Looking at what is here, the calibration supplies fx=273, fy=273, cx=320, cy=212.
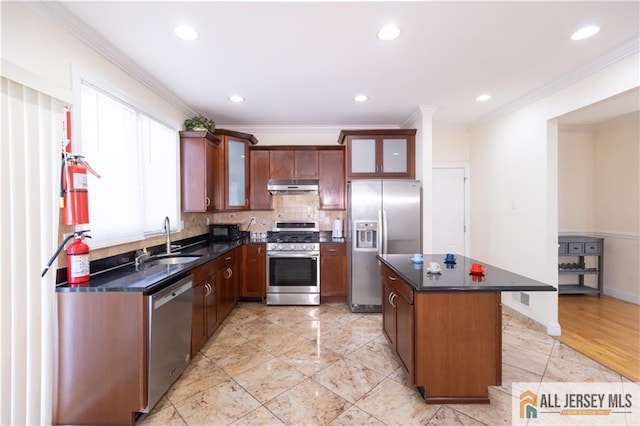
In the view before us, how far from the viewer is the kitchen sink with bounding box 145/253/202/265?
2732 mm

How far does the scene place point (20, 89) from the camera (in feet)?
5.06

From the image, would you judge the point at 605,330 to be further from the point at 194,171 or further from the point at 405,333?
the point at 194,171

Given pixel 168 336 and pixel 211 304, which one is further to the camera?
pixel 211 304

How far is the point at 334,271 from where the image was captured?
3953mm

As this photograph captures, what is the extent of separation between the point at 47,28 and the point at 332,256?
3432 mm

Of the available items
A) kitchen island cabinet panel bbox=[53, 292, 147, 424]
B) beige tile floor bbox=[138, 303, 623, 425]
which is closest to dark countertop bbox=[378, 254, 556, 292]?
beige tile floor bbox=[138, 303, 623, 425]

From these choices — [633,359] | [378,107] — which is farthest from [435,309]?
[378,107]

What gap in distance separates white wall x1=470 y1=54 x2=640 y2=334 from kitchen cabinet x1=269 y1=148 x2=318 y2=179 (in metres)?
2.56

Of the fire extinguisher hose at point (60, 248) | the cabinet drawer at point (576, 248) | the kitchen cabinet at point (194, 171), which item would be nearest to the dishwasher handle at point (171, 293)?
the fire extinguisher hose at point (60, 248)

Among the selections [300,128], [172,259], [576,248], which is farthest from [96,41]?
[576,248]

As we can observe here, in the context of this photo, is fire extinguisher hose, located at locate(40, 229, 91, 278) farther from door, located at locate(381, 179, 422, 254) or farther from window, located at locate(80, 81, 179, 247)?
door, located at locate(381, 179, 422, 254)

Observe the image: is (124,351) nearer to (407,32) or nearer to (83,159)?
(83,159)

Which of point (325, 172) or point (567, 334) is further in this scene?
point (325, 172)

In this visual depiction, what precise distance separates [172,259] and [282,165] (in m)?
2.06
